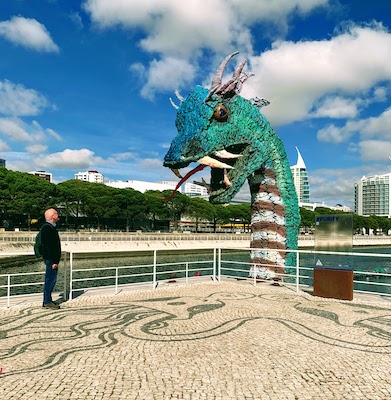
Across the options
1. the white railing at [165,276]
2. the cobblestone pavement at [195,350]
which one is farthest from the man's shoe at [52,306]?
→ the white railing at [165,276]

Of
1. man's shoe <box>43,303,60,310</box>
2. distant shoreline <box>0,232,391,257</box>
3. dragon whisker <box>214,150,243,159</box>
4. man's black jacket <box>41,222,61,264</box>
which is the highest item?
dragon whisker <box>214,150,243,159</box>

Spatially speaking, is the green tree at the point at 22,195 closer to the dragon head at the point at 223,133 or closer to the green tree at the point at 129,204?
the green tree at the point at 129,204

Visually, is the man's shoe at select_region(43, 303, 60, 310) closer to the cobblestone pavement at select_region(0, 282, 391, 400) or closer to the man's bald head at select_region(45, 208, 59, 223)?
the cobblestone pavement at select_region(0, 282, 391, 400)

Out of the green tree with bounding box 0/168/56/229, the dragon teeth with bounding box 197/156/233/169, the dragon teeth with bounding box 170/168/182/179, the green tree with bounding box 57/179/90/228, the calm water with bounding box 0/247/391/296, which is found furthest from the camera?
the green tree with bounding box 57/179/90/228

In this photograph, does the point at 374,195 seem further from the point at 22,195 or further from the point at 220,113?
the point at 220,113

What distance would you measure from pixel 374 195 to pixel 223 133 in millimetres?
161751

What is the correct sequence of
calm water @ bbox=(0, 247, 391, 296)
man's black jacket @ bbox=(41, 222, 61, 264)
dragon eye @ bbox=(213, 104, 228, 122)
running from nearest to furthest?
1. man's black jacket @ bbox=(41, 222, 61, 264)
2. dragon eye @ bbox=(213, 104, 228, 122)
3. calm water @ bbox=(0, 247, 391, 296)

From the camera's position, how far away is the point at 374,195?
6161 inches

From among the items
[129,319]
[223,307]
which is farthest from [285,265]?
A: [129,319]

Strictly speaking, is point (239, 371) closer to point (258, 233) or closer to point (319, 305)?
point (319, 305)

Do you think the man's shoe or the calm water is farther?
the calm water

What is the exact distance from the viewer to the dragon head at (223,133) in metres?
11.7

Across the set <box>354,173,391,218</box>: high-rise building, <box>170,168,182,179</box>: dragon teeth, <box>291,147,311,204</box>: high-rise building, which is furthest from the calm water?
<box>354,173,391,218</box>: high-rise building

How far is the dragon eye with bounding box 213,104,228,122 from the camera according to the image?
38.0ft
